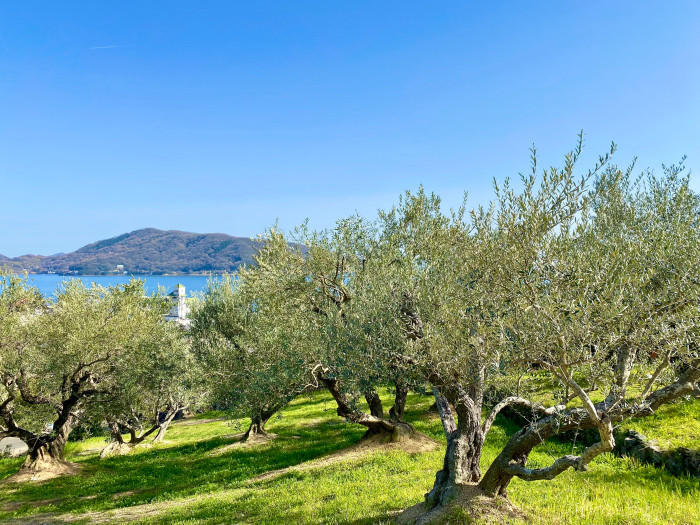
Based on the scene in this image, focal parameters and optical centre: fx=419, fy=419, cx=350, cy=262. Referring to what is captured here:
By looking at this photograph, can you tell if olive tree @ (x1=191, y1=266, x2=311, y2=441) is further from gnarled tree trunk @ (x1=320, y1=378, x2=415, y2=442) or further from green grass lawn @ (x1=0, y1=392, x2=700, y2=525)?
green grass lawn @ (x1=0, y1=392, x2=700, y2=525)

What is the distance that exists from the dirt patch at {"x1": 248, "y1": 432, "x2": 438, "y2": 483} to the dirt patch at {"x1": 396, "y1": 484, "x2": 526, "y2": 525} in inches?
369

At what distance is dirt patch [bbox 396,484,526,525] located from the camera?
1062 cm

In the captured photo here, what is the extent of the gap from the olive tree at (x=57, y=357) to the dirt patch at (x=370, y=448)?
42.9ft

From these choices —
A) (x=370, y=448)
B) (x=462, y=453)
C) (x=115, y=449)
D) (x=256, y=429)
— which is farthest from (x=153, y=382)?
(x=462, y=453)

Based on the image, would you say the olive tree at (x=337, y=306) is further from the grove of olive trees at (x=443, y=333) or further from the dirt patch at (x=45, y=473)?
the dirt patch at (x=45, y=473)

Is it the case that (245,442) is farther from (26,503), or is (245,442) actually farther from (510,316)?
(510,316)

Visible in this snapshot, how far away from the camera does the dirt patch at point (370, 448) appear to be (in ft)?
68.0

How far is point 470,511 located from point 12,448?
42413 millimetres

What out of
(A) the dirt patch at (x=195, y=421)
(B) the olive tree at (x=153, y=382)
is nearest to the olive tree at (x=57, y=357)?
(B) the olive tree at (x=153, y=382)

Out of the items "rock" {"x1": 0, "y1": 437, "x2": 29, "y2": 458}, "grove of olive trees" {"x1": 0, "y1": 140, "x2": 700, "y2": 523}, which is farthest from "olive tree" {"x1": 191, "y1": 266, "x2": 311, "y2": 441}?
"rock" {"x1": 0, "y1": 437, "x2": 29, "y2": 458}

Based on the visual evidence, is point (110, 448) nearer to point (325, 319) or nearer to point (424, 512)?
point (325, 319)

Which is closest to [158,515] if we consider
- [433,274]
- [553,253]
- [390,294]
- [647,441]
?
[390,294]

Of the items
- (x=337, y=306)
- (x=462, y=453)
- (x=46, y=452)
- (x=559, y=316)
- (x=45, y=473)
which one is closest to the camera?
(x=559, y=316)

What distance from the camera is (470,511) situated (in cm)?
1075
